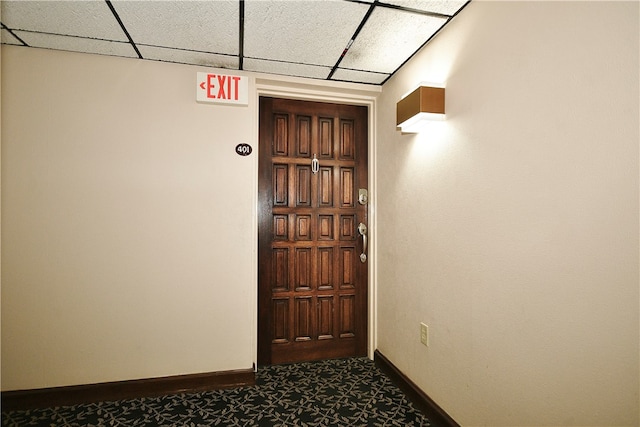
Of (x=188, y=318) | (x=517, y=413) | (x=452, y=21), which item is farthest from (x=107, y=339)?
(x=452, y=21)

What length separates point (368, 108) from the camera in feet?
9.87

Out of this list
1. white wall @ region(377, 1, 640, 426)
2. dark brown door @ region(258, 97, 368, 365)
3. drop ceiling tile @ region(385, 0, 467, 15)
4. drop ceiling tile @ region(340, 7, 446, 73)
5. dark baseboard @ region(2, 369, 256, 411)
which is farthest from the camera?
dark brown door @ region(258, 97, 368, 365)

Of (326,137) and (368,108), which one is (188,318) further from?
(368,108)

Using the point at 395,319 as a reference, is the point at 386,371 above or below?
below

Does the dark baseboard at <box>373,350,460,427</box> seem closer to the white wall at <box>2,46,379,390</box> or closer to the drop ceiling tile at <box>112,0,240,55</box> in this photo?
the white wall at <box>2,46,379,390</box>

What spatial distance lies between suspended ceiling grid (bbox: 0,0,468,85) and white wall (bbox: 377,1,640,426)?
11.3 inches

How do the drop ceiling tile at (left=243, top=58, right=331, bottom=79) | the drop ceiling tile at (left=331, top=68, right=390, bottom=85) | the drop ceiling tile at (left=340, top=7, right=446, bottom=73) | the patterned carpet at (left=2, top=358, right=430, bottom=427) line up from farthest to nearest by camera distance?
the drop ceiling tile at (left=331, top=68, right=390, bottom=85)
the drop ceiling tile at (left=243, top=58, right=331, bottom=79)
the patterned carpet at (left=2, top=358, right=430, bottom=427)
the drop ceiling tile at (left=340, top=7, right=446, bottom=73)

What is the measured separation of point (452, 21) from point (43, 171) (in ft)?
9.21

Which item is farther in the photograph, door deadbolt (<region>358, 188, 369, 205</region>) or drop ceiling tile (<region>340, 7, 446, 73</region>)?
door deadbolt (<region>358, 188, 369, 205</region>)

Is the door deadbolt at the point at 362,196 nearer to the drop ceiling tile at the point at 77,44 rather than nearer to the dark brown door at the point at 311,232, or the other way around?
the dark brown door at the point at 311,232

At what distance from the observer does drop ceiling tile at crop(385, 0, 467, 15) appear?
168cm

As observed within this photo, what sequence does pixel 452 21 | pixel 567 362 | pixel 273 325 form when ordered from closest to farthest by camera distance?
pixel 567 362 → pixel 452 21 → pixel 273 325

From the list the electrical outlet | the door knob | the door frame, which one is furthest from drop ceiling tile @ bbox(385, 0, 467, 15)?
the electrical outlet

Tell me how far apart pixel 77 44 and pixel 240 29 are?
1.15 meters
